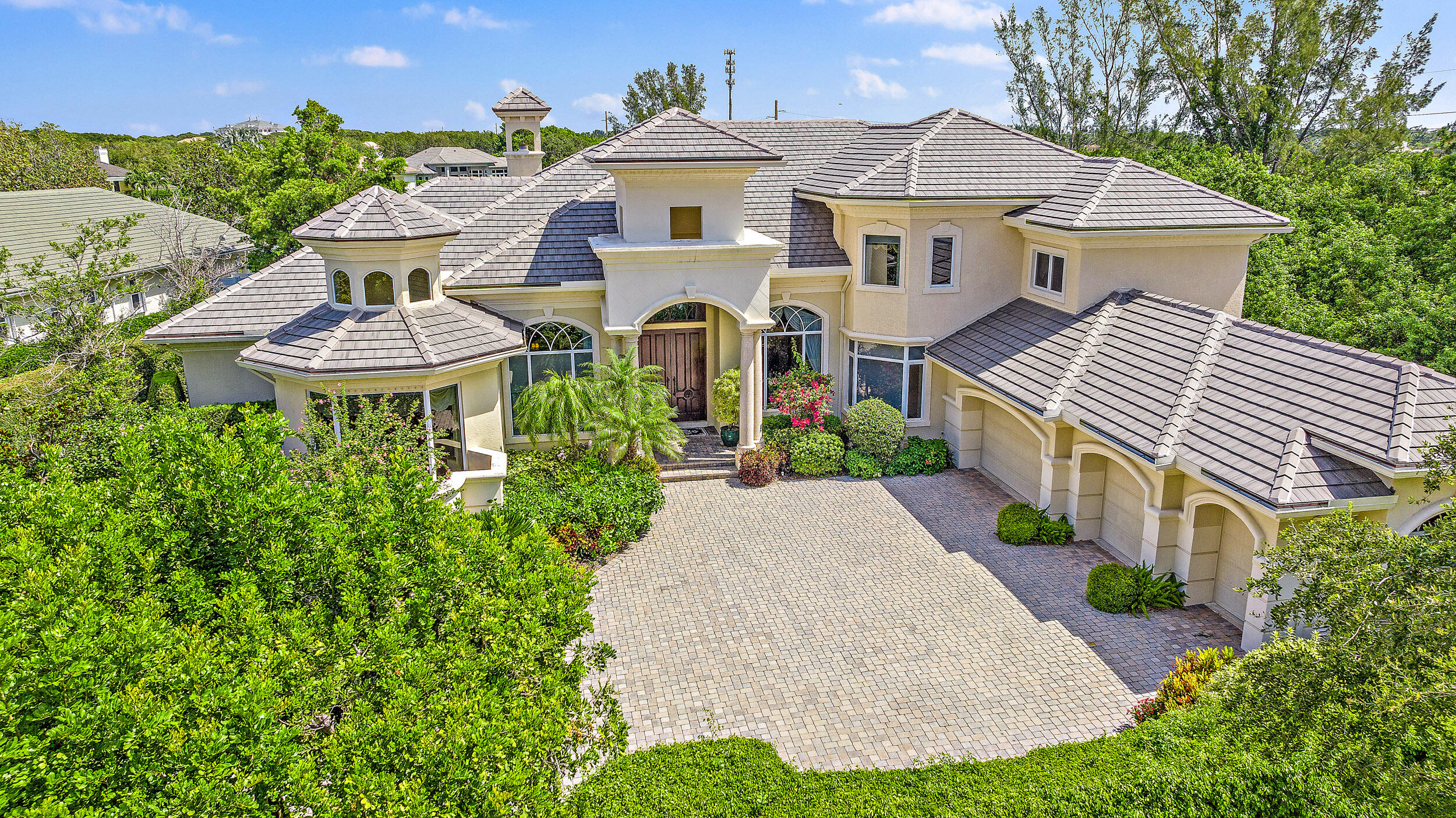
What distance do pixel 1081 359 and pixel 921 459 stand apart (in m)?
5.14

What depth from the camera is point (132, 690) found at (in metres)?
6.53

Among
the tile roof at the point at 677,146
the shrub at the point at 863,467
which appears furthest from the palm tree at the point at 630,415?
the tile roof at the point at 677,146

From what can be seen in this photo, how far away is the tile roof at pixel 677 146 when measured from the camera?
20.0 m

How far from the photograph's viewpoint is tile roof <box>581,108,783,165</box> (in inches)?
786

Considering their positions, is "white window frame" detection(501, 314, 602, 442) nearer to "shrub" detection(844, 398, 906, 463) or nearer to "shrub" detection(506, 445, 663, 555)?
"shrub" detection(506, 445, 663, 555)

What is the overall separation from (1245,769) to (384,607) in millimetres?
7929

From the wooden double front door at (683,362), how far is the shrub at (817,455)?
146 inches

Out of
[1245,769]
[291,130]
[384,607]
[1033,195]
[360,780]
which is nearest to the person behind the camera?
[360,780]

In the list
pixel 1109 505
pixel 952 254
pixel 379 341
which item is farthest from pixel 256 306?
pixel 1109 505

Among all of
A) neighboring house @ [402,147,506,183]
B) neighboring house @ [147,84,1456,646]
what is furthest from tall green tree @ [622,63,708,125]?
neighboring house @ [147,84,1456,646]

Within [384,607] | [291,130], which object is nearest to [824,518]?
[384,607]

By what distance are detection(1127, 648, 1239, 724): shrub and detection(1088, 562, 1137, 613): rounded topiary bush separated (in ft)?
7.29

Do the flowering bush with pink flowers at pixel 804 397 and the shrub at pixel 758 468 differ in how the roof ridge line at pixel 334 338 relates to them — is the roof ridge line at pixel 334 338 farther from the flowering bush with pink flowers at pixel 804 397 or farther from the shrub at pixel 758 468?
the flowering bush with pink flowers at pixel 804 397

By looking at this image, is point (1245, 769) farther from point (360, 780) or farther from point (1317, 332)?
point (1317, 332)
